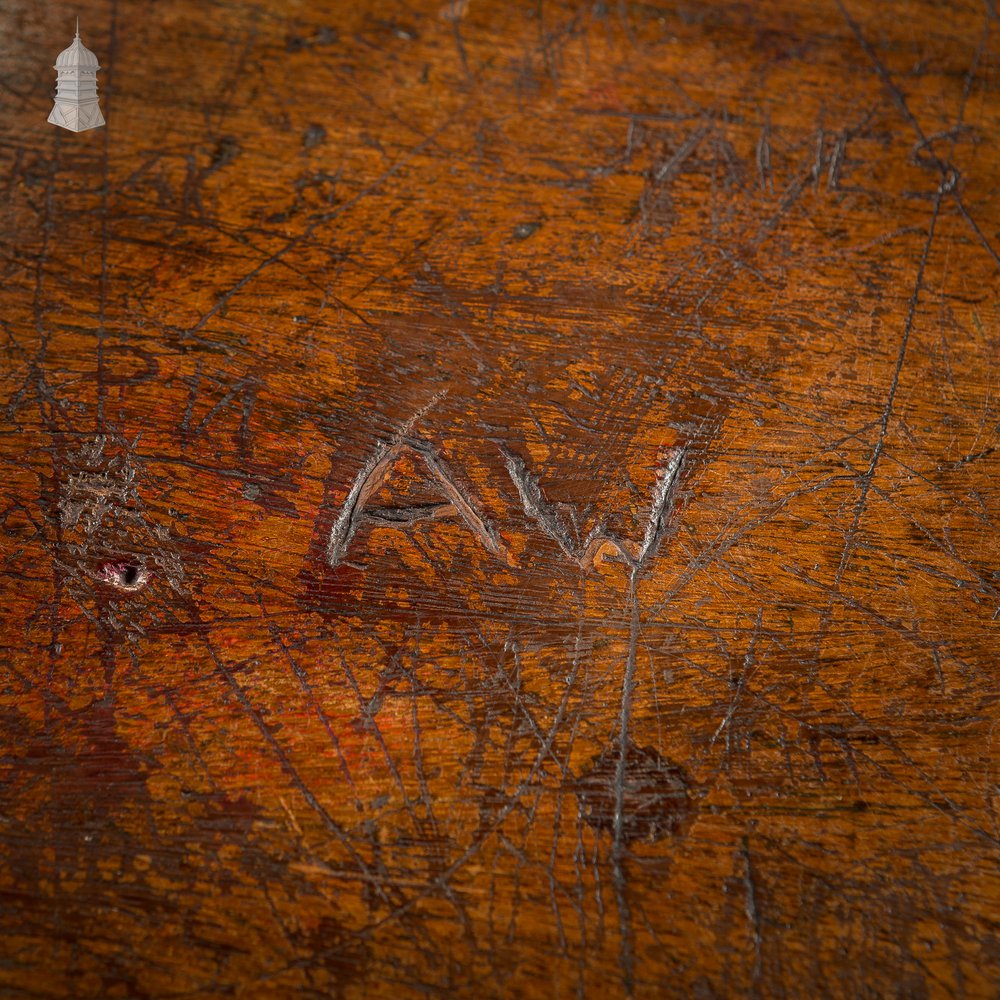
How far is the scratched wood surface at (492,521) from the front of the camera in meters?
0.69

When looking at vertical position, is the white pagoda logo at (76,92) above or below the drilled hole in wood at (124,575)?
above

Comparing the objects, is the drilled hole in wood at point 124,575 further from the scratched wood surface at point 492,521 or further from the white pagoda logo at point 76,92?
the white pagoda logo at point 76,92

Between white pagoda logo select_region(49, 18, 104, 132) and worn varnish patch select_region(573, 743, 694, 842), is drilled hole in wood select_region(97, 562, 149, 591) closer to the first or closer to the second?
worn varnish patch select_region(573, 743, 694, 842)

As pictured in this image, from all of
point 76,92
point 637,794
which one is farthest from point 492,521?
point 76,92

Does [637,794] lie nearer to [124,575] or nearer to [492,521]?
[492,521]

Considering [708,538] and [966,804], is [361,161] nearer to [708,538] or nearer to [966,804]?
[708,538]

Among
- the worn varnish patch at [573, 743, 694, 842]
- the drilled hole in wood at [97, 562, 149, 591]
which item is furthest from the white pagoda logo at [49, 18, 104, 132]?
the worn varnish patch at [573, 743, 694, 842]

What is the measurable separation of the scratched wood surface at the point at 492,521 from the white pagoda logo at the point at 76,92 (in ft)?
0.11

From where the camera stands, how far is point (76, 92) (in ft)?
3.34

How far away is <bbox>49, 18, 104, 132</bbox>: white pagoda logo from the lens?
39.8 inches

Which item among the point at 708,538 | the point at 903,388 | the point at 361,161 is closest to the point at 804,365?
the point at 903,388

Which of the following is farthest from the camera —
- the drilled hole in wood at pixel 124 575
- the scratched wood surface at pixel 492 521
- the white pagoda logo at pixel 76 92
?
the white pagoda logo at pixel 76 92

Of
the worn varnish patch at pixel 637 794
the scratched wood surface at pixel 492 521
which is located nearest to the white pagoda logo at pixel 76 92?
the scratched wood surface at pixel 492 521

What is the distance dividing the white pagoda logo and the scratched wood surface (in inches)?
1.3
